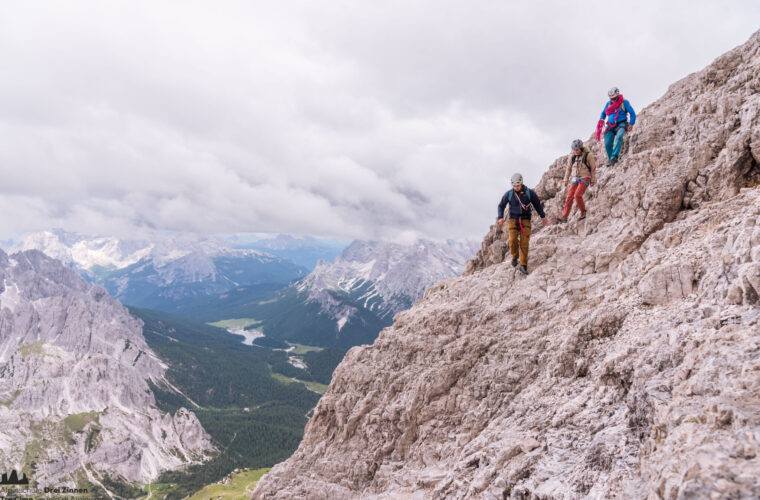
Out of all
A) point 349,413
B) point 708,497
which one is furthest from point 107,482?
point 708,497

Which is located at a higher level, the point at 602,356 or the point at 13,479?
the point at 602,356

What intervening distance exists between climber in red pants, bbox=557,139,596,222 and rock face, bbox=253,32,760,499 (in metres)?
1.11

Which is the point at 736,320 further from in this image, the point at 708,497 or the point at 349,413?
the point at 349,413

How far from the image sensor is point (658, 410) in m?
9.55

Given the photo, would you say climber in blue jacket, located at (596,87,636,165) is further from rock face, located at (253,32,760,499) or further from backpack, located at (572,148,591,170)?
backpack, located at (572,148,591,170)

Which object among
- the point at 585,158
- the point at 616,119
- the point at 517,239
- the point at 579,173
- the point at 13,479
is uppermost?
the point at 616,119

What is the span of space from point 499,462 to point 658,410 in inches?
257

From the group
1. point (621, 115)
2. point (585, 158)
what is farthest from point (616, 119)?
point (585, 158)

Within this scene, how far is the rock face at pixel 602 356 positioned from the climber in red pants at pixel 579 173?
3.65ft

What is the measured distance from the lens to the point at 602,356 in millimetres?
15562

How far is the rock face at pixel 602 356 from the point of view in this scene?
28.3ft

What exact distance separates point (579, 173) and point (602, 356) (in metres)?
15.1

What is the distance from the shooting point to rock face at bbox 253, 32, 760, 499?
8.62m

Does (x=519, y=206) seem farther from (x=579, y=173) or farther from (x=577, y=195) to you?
(x=579, y=173)
